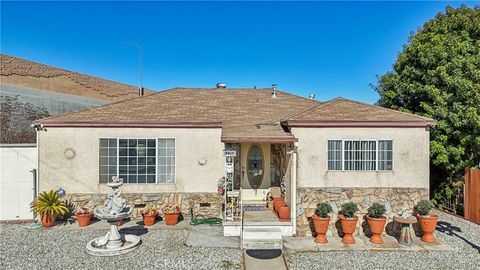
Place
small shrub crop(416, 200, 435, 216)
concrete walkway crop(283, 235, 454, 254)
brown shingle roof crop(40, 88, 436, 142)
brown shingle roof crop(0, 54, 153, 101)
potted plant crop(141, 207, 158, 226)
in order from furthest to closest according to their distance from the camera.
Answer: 1. brown shingle roof crop(0, 54, 153, 101)
2. potted plant crop(141, 207, 158, 226)
3. brown shingle roof crop(40, 88, 436, 142)
4. small shrub crop(416, 200, 435, 216)
5. concrete walkway crop(283, 235, 454, 254)

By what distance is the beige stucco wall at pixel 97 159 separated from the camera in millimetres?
10898

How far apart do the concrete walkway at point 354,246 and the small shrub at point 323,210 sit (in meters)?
0.83

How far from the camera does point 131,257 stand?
786cm

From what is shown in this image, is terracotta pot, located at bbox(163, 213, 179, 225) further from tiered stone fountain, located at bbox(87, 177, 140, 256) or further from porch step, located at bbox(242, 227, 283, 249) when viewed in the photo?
porch step, located at bbox(242, 227, 283, 249)

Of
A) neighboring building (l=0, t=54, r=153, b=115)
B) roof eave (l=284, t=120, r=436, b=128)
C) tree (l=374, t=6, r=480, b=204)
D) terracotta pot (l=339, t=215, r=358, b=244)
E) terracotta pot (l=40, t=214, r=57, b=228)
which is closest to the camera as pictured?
terracotta pot (l=339, t=215, r=358, b=244)

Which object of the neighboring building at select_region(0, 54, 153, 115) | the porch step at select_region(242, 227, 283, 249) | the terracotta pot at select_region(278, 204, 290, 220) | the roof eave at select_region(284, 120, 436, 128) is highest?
the neighboring building at select_region(0, 54, 153, 115)

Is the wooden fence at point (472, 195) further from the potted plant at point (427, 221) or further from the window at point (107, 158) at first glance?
the window at point (107, 158)

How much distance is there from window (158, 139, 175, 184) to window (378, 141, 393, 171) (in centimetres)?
711

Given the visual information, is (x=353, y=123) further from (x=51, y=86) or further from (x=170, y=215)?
(x=51, y=86)

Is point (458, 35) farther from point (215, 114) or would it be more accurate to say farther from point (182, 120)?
point (182, 120)

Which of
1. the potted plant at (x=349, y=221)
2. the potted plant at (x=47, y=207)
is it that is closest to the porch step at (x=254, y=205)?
the potted plant at (x=349, y=221)

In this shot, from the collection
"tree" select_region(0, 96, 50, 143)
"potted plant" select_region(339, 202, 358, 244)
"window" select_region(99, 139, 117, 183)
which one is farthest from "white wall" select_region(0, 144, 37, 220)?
"potted plant" select_region(339, 202, 358, 244)

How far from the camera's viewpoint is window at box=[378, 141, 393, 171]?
9703mm

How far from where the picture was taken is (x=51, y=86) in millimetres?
19812
